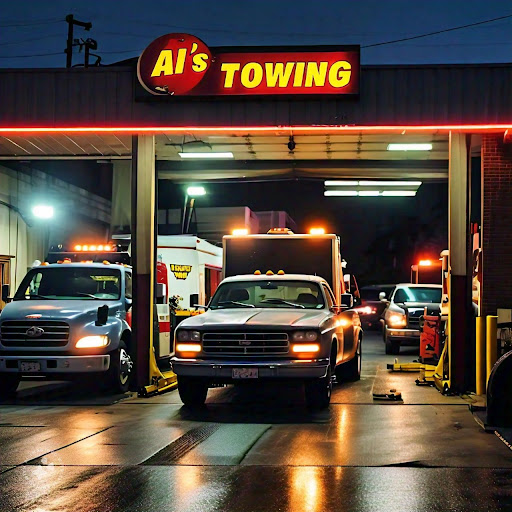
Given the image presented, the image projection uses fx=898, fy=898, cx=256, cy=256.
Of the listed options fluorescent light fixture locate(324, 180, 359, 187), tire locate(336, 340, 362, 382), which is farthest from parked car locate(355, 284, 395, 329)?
tire locate(336, 340, 362, 382)

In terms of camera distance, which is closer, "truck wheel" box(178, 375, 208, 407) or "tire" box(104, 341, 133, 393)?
"truck wheel" box(178, 375, 208, 407)

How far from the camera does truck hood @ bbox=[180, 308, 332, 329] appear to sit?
11.7 metres

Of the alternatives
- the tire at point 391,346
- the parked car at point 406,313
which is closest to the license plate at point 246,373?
the parked car at point 406,313

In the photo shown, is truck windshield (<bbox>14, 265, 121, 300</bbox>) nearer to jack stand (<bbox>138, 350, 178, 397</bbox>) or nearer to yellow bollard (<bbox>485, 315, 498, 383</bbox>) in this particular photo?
jack stand (<bbox>138, 350, 178, 397</bbox>)

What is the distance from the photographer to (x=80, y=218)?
31.9 meters

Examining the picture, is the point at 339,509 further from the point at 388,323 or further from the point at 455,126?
the point at 388,323

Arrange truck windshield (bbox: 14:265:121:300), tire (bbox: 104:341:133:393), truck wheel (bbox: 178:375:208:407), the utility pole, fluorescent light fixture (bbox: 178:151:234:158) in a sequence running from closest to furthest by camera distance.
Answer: truck wheel (bbox: 178:375:208:407) < tire (bbox: 104:341:133:393) < truck windshield (bbox: 14:265:121:300) < fluorescent light fixture (bbox: 178:151:234:158) < the utility pole

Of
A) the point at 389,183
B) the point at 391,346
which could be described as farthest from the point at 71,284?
the point at 391,346

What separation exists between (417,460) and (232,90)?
7327mm

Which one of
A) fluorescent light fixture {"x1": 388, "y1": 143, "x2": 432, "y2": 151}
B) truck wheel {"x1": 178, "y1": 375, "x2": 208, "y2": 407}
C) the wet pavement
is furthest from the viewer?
fluorescent light fixture {"x1": 388, "y1": 143, "x2": 432, "y2": 151}

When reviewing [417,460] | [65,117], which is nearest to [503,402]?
[417,460]

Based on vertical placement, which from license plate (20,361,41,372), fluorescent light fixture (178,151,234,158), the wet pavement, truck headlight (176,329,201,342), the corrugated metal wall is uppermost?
the corrugated metal wall

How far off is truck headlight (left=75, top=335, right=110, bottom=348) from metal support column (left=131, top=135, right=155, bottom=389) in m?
0.80

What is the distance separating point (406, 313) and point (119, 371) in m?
10.5
